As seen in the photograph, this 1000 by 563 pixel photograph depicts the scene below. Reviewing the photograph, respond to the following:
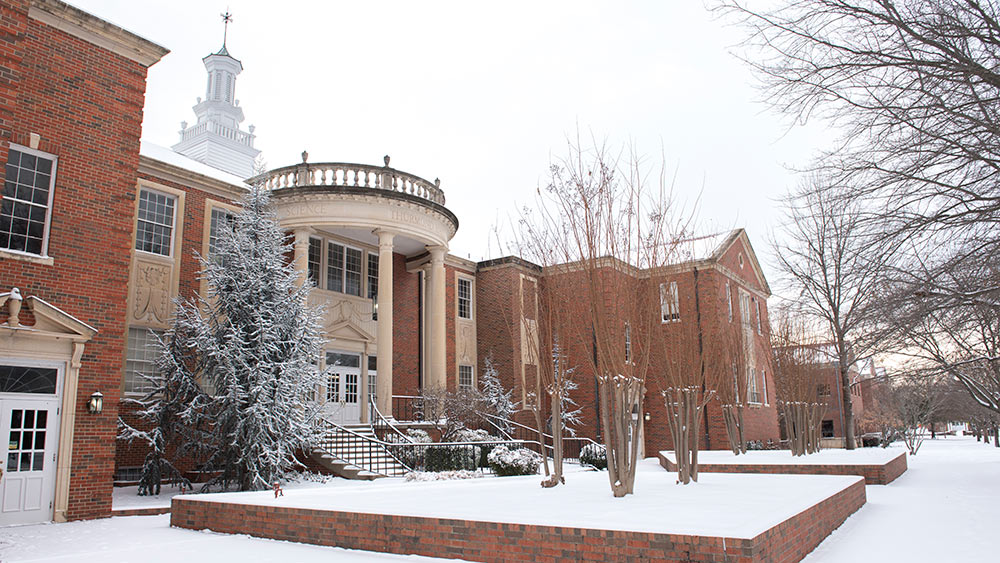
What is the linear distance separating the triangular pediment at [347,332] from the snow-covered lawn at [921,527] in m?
15.5

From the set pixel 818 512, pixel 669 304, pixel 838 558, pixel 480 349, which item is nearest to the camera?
pixel 838 558

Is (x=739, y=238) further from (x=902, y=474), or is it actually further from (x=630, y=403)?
(x=630, y=403)

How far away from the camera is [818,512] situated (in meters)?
7.38

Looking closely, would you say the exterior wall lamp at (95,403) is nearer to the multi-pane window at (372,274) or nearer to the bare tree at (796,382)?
the multi-pane window at (372,274)

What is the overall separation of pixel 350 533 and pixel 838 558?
16.9 feet

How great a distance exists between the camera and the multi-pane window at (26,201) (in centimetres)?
1101

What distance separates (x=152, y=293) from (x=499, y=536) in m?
13.5

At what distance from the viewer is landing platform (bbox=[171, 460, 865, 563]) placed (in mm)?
5449

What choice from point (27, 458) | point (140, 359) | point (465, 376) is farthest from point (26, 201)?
point (465, 376)

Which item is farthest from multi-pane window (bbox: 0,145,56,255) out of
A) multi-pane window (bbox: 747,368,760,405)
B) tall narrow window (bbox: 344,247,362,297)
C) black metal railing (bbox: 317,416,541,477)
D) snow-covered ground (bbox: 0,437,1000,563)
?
multi-pane window (bbox: 747,368,760,405)

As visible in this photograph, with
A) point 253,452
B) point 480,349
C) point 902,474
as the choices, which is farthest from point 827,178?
point 480,349

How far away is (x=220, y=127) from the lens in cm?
5766

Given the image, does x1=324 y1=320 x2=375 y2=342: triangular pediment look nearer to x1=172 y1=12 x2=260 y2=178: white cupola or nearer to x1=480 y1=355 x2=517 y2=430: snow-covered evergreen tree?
x1=480 y1=355 x2=517 y2=430: snow-covered evergreen tree

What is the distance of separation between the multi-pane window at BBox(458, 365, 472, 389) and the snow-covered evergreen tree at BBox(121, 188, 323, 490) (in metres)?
10.6
